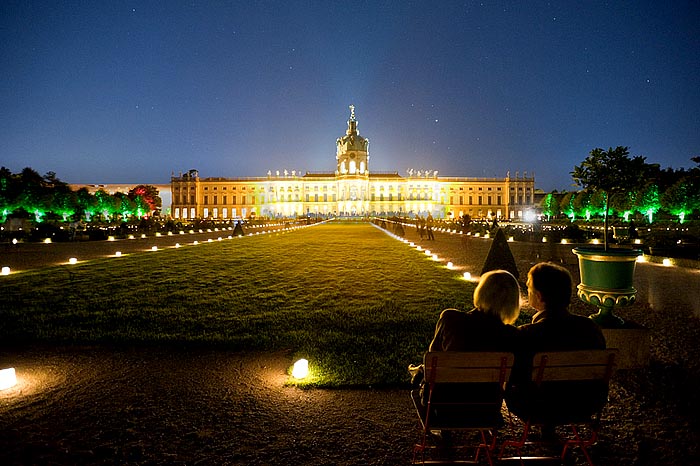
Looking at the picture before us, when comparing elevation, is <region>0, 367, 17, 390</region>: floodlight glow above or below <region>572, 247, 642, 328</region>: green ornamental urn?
below

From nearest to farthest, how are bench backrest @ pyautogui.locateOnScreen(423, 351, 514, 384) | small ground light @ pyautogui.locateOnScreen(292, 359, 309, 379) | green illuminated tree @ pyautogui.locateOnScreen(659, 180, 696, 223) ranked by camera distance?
bench backrest @ pyautogui.locateOnScreen(423, 351, 514, 384) < small ground light @ pyautogui.locateOnScreen(292, 359, 309, 379) < green illuminated tree @ pyautogui.locateOnScreen(659, 180, 696, 223)

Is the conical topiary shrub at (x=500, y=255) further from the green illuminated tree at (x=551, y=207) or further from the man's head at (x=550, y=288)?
the green illuminated tree at (x=551, y=207)

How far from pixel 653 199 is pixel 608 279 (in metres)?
45.6

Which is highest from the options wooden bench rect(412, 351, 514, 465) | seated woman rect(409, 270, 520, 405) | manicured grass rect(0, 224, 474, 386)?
seated woman rect(409, 270, 520, 405)

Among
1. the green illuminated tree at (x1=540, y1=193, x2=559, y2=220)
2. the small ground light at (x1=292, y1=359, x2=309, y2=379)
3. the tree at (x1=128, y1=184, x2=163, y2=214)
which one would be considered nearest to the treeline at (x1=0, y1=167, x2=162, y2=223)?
the tree at (x1=128, y1=184, x2=163, y2=214)

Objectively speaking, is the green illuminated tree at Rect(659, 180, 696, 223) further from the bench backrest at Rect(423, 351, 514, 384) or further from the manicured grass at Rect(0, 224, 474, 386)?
the bench backrest at Rect(423, 351, 514, 384)

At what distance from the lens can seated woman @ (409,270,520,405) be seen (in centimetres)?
264

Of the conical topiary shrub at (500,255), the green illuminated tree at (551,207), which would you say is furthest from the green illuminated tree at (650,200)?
the conical topiary shrub at (500,255)

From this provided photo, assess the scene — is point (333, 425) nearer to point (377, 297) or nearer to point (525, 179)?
point (377, 297)

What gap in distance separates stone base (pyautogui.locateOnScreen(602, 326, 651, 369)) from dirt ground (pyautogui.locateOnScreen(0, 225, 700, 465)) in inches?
5.6

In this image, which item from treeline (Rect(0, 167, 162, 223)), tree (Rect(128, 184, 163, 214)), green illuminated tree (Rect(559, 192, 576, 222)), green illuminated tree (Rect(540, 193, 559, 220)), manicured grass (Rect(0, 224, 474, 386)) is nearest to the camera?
manicured grass (Rect(0, 224, 474, 386))

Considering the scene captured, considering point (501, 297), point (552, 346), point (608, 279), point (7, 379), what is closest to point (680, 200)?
point (608, 279)

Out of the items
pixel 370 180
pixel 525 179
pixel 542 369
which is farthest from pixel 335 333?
pixel 525 179

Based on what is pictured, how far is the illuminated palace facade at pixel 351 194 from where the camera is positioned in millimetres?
103062
